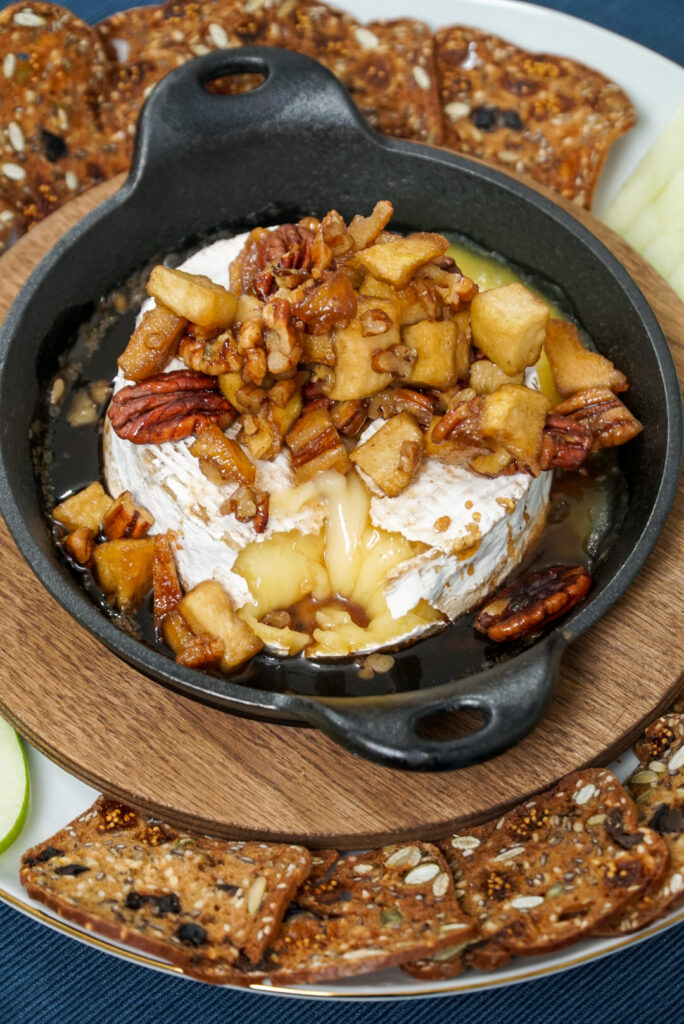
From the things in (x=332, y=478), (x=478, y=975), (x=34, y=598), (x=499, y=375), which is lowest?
(x=478, y=975)

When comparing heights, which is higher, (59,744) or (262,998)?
(59,744)

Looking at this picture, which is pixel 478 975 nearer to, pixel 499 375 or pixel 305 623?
pixel 305 623

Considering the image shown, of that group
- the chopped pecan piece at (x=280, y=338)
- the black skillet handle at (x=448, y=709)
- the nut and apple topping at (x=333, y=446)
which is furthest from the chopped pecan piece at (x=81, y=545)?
the black skillet handle at (x=448, y=709)

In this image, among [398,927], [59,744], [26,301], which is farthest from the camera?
[26,301]

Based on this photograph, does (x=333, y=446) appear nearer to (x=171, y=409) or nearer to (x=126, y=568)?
(x=171, y=409)

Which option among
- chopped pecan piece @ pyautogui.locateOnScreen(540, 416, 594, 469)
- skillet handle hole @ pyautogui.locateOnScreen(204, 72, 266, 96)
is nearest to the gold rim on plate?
chopped pecan piece @ pyautogui.locateOnScreen(540, 416, 594, 469)

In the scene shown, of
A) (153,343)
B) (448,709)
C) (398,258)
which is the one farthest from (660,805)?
(153,343)

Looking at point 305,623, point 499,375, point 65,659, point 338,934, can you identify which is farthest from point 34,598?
point 499,375
